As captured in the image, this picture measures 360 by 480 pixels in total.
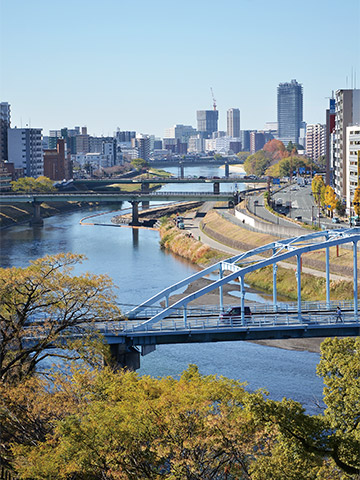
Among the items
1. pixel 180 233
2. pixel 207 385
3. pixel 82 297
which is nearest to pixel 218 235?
pixel 180 233

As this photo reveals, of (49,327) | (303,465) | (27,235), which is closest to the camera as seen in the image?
(303,465)

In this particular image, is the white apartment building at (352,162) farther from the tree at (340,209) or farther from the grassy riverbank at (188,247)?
the grassy riverbank at (188,247)

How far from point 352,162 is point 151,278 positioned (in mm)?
31912

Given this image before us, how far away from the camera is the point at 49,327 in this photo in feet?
89.8

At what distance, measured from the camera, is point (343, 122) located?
94.6 m

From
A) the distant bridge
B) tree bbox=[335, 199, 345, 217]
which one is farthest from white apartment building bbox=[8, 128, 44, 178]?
tree bbox=[335, 199, 345, 217]

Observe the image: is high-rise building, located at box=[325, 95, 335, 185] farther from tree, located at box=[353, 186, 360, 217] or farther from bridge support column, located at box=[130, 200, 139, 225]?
tree, located at box=[353, 186, 360, 217]

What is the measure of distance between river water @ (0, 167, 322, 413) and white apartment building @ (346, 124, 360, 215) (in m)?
19.6

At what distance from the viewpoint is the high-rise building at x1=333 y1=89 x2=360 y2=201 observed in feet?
302

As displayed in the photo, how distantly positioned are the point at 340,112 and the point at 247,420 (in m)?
81.9

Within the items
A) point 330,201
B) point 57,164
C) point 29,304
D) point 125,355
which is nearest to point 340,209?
point 330,201

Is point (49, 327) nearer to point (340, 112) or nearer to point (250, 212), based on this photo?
point (250, 212)

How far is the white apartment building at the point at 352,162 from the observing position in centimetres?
8381

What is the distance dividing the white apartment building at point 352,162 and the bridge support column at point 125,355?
5069cm
